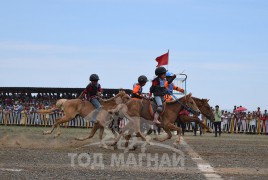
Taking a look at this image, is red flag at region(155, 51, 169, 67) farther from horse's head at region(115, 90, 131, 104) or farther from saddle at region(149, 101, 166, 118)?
saddle at region(149, 101, 166, 118)

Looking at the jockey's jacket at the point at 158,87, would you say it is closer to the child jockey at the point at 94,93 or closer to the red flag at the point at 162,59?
the child jockey at the point at 94,93

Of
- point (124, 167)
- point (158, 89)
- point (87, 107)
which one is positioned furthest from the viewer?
point (87, 107)

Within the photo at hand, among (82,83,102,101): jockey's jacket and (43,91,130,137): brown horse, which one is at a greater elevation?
(82,83,102,101): jockey's jacket

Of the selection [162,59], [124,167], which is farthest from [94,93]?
[124,167]

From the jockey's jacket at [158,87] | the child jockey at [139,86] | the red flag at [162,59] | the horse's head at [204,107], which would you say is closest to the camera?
the jockey's jacket at [158,87]

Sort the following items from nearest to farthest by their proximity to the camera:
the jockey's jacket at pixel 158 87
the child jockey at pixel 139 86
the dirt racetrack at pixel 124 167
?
1. the dirt racetrack at pixel 124 167
2. the jockey's jacket at pixel 158 87
3. the child jockey at pixel 139 86

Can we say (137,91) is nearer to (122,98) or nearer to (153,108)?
(122,98)

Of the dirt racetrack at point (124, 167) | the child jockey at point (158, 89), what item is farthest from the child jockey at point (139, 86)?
the dirt racetrack at point (124, 167)

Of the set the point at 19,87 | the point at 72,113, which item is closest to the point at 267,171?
the point at 72,113

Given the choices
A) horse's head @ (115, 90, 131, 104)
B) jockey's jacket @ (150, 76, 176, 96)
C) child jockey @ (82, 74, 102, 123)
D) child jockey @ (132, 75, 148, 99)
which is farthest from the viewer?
child jockey @ (82, 74, 102, 123)

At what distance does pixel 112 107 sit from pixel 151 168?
903 centimetres

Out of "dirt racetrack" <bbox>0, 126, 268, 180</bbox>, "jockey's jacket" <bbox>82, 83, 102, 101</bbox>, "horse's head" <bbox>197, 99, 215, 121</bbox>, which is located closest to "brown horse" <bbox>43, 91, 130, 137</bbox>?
"jockey's jacket" <bbox>82, 83, 102, 101</bbox>

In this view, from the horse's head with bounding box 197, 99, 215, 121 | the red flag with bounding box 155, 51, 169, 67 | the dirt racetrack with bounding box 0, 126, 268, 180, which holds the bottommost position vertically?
the dirt racetrack with bounding box 0, 126, 268, 180

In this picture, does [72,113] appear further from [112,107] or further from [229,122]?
[229,122]
